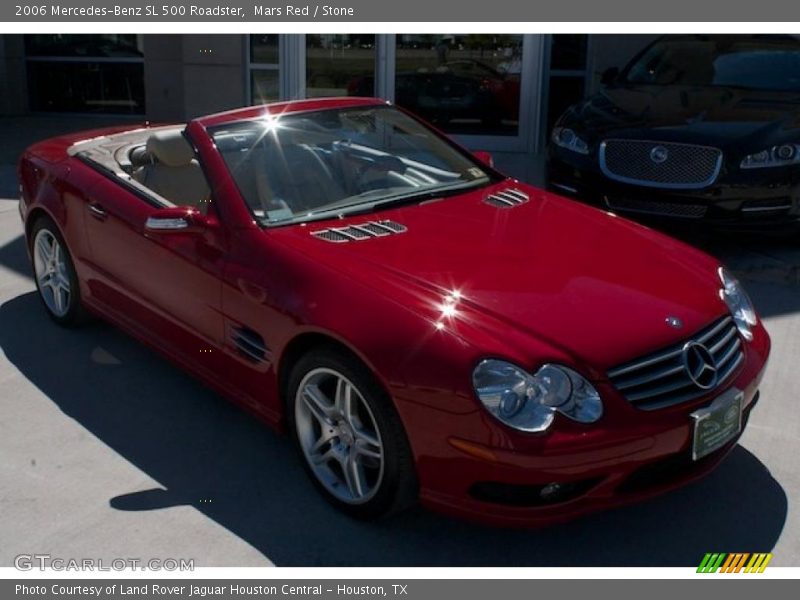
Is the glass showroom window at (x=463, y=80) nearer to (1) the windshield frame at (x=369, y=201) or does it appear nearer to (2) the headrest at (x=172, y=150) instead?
(1) the windshield frame at (x=369, y=201)

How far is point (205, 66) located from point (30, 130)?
8.90ft

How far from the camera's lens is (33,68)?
14.8 meters

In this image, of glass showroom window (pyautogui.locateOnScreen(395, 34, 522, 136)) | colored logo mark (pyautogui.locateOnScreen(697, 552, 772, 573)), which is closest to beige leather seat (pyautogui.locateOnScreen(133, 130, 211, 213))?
colored logo mark (pyautogui.locateOnScreen(697, 552, 772, 573))

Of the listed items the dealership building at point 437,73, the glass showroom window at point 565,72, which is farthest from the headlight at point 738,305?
the glass showroom window at point 565,72

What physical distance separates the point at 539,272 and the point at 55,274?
3.06 m

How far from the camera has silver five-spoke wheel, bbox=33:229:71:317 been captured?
17.7 feet

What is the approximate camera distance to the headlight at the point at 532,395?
121 inches

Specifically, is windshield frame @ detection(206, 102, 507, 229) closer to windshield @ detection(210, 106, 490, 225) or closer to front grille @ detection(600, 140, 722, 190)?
windshield @ detection(210, 106, 490, 225)

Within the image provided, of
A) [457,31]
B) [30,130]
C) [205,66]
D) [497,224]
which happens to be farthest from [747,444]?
[30,130]

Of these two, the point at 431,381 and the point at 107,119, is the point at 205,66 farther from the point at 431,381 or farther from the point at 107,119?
the point at 431,381

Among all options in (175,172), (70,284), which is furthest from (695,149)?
(70,284)

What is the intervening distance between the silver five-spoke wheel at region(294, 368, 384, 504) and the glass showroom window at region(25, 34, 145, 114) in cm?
1174

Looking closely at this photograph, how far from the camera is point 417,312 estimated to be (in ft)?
10.7

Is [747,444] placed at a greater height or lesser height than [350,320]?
lesser
